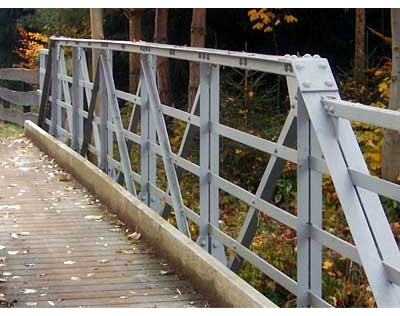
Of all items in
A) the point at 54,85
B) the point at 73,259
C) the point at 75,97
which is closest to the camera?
the point at 73,259

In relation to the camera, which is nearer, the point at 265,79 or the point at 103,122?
the point at 103,122

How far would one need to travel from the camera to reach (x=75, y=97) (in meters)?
11.1

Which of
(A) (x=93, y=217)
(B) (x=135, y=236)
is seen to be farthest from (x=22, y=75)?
(B) (x=135, y=236)

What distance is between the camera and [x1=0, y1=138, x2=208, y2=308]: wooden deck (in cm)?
566

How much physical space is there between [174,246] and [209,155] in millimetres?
698

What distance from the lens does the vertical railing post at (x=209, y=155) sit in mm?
6086

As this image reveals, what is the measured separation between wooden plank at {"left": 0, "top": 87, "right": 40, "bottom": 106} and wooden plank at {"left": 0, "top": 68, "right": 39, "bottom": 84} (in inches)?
10.1

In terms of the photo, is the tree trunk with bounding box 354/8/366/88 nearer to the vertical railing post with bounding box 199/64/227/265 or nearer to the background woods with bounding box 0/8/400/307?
the background woods with bounding box 0/8/400/307

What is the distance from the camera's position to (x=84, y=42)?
32.8ft

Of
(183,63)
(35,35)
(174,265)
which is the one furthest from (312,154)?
(35,35)

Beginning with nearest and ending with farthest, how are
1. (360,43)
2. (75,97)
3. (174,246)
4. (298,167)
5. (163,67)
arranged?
(298,167)
(174,246)
(75,97)
(360,43)
(163,67)

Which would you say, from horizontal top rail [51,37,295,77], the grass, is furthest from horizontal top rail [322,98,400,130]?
the grass

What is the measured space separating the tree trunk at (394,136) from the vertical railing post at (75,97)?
4.51 metres

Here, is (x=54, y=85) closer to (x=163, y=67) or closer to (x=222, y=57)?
(x=222, y=57)
